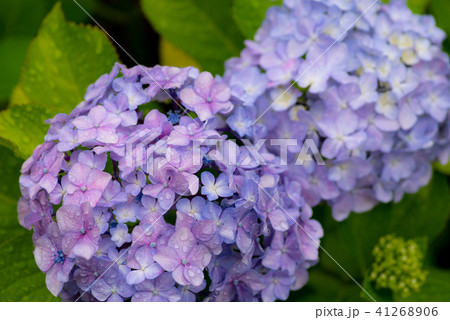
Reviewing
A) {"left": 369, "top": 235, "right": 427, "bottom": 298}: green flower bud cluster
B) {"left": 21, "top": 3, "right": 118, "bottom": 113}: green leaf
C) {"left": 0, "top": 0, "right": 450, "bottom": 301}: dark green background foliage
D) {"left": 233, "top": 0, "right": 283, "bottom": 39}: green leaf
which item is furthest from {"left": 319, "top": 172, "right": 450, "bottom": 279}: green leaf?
{"left": 21, "top": 3, "right": 118, "bottom": 113}: green leaf

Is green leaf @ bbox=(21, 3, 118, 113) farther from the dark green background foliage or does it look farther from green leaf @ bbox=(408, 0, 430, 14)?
green leaf @ bbox=(408, 0, 430, 14)

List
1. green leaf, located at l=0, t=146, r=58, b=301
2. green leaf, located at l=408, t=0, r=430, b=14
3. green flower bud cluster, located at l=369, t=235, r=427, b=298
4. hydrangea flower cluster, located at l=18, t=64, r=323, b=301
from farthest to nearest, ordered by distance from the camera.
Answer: green leaf, located at l=408, t=0, r=430, b=14, green flower bud cluster, located at l=369, t=235, r=427, b=298, green leaf, located at l=0, t=146, r=58, b=301, hydrangea flower cluster, located at l=18, t=64, r=323, b=301

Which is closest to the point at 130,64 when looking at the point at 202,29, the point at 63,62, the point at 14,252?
the point at 202,29

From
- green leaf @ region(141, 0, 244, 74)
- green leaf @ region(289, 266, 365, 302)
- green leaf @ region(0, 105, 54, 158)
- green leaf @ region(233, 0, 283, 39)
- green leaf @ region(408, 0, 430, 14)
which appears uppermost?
green leaf @ region(408, 0, 430, 14)

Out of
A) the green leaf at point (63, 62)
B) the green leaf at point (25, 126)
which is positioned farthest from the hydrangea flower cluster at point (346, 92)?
the green leaf at point (25, 126)

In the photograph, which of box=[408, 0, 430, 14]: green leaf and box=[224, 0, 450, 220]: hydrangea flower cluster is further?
box=[408, 0, 430, 14]: green leaf

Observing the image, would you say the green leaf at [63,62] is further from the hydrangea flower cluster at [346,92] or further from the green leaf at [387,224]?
the green leaf at [387,224]

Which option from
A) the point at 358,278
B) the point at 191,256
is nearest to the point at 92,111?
the point at 191,256
